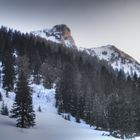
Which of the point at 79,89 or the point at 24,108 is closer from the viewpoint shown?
the point at 24,108

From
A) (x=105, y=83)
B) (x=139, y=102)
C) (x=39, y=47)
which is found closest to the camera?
(x=139, y=102)

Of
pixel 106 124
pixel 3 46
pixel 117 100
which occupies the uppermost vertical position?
pixel 3 46

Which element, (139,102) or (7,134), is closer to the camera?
(7,134)

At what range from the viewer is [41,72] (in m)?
111

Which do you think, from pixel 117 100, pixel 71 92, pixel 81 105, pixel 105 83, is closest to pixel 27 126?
pixel 117 100

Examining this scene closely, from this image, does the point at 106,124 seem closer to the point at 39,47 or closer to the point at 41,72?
the point at 41,72

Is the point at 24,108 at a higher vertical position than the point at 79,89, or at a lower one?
lower

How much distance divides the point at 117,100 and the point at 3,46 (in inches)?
2789

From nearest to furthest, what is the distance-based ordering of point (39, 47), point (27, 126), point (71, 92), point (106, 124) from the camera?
point (27, 126) → point (106, 124) → point (71, 92) → point (39, 47)

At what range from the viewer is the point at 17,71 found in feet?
336

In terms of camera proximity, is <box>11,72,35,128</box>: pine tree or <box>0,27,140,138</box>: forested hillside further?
<box>0,27,140,138</box>: forested hillside

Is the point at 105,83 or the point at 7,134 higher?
the point at 105,83

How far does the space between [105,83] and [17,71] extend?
33766mm

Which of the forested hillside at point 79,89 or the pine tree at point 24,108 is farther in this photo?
the forested hillside at point 79,89
